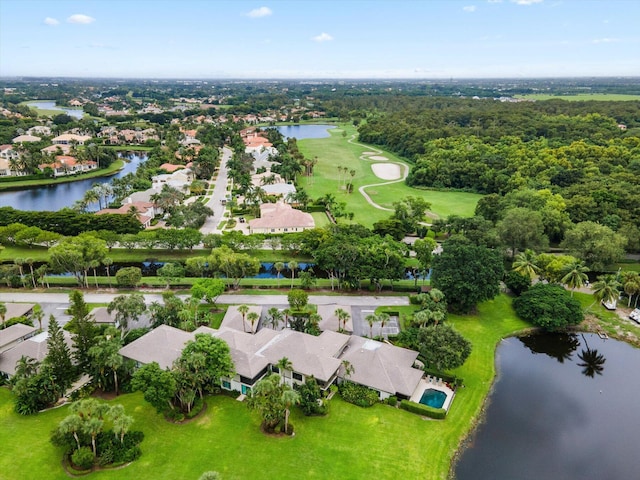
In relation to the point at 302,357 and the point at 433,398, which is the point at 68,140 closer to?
the point at 302,357

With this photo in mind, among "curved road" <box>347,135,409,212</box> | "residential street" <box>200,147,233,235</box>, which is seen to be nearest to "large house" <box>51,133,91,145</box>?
"residential street" <box>200,147,233,235</box>

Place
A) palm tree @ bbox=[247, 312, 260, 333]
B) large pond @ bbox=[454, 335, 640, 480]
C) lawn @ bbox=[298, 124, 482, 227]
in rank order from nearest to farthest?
large pond @ bbox=[454, 335, 640, 480]
palm tree @ bbox=[247, 312, 260, 333]
lawn @ bbox=[298, 124, 482, 227]

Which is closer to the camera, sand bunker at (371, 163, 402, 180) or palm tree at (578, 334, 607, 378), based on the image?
palm tree at (578, 334, 607, 378)

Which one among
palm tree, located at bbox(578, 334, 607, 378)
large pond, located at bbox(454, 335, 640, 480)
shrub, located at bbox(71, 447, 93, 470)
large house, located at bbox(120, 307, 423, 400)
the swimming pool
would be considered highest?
large house, located at bbox(120, 307, 423, 400)

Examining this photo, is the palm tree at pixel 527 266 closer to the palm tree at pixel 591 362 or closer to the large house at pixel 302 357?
the palm tree at pixel 591 362

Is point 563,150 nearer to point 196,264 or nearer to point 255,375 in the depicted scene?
point 196,264

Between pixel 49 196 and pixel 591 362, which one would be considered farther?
pixel 49 196

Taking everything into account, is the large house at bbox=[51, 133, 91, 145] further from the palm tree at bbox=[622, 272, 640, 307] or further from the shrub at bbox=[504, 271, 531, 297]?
the palm tree at bbox=[622, 272, 640, 307]

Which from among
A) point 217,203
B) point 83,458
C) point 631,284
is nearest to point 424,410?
point 83,458
